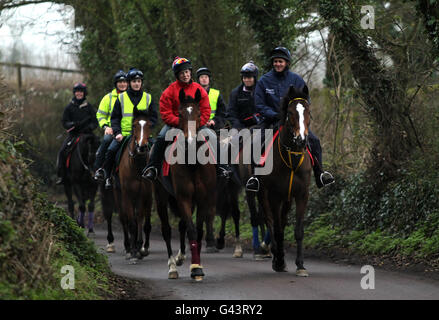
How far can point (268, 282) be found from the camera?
33.4ft

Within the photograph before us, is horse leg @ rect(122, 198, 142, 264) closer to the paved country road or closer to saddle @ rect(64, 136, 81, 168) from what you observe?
the paved country road

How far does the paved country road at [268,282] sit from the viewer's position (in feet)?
29.4

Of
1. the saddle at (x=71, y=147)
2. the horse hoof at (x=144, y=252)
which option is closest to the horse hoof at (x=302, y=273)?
the horse hoof at (x=144, y=252)

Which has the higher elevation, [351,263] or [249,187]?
[249,187]

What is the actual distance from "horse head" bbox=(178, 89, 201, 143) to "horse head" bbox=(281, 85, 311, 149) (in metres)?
1.30

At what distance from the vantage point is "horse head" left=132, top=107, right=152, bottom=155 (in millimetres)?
12828

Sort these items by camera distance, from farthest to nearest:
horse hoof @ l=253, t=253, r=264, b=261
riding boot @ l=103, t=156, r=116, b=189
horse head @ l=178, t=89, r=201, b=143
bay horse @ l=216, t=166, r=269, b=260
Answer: riding boot @ l=103, t=156, r=116, b=189 < bay horse @ l=216, t=166, r=269, b=260 < horse hoof @ l=253, t=253, r=264, b=261 < horse head @ l=178, t=89, r=201, b=143

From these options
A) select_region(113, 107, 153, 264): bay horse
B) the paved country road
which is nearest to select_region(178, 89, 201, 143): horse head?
the paved country road

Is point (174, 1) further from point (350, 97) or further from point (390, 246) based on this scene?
point (390, 246)

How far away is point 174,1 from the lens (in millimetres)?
21297

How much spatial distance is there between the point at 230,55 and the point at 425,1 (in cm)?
856

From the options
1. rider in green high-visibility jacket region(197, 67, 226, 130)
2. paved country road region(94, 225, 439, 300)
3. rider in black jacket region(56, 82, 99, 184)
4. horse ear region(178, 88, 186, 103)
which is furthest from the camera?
rider in black jacket region(56, 82, 99, 184)
